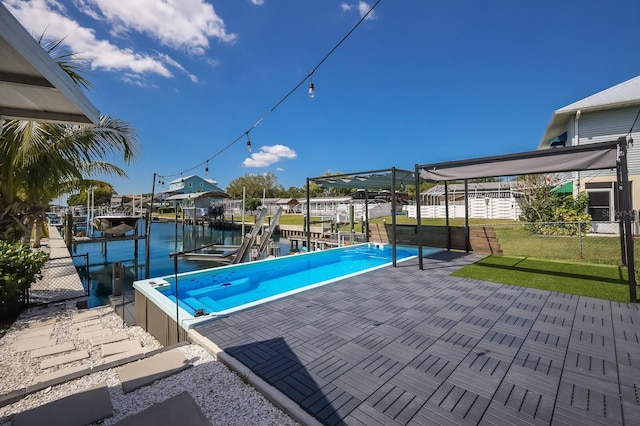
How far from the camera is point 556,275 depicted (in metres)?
5.97

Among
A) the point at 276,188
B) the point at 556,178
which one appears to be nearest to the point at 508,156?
the point at 556,178

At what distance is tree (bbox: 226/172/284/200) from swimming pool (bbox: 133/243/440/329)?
51.1 metres

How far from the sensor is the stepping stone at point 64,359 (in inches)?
144

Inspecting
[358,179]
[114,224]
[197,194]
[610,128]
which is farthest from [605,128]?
[197,194]

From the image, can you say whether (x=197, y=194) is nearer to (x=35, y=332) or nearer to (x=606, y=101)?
(x=35, y=332)

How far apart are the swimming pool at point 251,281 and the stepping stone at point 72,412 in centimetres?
127

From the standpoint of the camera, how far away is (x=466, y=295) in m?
4.71

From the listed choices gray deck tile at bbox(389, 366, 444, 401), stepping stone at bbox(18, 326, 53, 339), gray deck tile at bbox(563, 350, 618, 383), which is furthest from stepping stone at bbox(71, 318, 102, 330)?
gray deck tile at bbox(563, 350, 618, 383)

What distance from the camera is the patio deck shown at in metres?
→ 2.07

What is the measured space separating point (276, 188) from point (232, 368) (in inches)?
2577

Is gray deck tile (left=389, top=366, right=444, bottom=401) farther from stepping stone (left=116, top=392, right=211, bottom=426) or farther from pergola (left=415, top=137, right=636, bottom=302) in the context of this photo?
pergola (left=415, top=137, right=636, bottom=302)

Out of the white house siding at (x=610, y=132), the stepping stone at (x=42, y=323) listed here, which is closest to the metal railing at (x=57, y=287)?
the stepping stone at (x=42, y=323)

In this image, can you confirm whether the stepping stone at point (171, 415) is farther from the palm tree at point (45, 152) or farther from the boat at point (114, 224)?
the boat at point (114, 224)

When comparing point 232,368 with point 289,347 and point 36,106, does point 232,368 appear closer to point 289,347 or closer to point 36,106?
point 289,347
